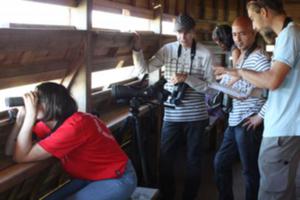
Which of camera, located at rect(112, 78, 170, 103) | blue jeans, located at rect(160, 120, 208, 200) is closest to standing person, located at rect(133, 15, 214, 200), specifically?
blue jeans, located at rect(160, 120, 208, 200)

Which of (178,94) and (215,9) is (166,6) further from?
(215,9)

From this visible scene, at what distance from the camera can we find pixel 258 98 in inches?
108

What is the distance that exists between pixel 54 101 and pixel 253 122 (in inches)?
52.8

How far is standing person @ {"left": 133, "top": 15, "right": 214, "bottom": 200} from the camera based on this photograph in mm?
2943

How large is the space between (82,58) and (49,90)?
0.52 meters

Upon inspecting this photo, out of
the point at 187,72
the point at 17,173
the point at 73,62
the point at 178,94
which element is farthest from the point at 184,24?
the point at 17,173

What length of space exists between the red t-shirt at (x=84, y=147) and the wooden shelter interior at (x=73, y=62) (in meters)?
0.10

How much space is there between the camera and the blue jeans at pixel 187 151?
3045 millimetres

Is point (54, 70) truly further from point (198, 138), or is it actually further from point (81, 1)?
point (198, 138)

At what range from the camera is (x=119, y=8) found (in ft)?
10.0

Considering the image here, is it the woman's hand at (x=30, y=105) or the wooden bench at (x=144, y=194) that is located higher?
the woman's hand at (x=30, y=105)

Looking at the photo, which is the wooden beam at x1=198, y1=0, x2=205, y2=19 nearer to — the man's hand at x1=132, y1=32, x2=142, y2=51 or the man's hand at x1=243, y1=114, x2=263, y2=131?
the man's hand at x1=132, y1=32, x2=142, y2=51

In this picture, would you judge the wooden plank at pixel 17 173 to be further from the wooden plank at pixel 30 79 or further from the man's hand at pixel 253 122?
the man's hand at pixel 253 122

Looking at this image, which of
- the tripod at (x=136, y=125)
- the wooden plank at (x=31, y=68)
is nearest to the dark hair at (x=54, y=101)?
the wooden plank at (x=31, y=68)
